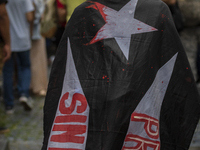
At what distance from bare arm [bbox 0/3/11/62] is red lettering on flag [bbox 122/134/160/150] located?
2619 mm

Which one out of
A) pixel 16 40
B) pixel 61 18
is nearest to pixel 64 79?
pixel 61 18

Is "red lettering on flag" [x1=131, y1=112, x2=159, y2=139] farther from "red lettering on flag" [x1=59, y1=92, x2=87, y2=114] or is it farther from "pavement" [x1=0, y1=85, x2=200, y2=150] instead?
"pavement" [x1=0, y1=85, x2=200, y2=150]

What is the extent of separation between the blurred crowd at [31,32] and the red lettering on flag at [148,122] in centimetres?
206

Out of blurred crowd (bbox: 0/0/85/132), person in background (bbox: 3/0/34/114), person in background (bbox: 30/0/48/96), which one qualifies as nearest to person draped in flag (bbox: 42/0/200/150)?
blurred crowd (bbox: 0/0/85/132)

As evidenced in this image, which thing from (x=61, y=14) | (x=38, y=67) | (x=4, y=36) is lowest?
(x=38, y=67)

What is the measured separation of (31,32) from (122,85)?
367cm

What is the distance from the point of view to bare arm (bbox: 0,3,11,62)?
4.29 m

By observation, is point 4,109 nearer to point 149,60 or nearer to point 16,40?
point 16,40

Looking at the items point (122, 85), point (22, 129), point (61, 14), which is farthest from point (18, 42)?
point (122, 85)

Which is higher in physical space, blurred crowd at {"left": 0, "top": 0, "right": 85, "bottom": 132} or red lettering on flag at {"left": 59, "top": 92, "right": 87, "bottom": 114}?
red lettering on flag at {"left": 59, "top": 92, "right": 87, "bottom": 114}

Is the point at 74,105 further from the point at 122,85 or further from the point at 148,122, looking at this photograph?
the point at 148,122

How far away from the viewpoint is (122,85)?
2316 mm

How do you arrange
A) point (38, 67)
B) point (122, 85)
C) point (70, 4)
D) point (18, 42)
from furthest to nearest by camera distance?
point (38, 67)
point (18, 42)
point (70, 4)
point (122, 85)

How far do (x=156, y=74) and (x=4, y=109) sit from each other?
3.54 meters
